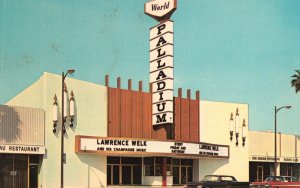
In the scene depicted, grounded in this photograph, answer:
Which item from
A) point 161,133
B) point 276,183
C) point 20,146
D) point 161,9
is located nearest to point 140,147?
point 161,133

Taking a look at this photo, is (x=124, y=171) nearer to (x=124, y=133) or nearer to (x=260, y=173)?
(x=124, y=133)

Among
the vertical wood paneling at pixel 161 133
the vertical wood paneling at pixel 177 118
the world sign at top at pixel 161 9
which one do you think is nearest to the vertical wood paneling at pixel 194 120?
the vertical wood paneling at pixel 177 118

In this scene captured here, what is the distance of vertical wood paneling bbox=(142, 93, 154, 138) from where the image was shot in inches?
1946

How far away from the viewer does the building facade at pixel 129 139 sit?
41.6 m

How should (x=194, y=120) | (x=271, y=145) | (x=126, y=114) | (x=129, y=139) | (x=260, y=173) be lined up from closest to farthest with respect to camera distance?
(x=129, y=139), (x=126, y=114), (x=194, y=120), (x=271, y=145), (x=260, y=173)

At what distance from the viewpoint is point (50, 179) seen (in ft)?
133

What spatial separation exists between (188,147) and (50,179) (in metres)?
15.0

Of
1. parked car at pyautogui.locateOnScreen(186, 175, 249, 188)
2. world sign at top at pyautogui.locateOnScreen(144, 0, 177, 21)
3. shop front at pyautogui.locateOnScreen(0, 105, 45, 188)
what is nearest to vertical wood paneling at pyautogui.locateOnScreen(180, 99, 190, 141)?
world sign at top at pyautogui.locateOnScreen(144, 0, 177, 21)

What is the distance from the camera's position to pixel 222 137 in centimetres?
5622

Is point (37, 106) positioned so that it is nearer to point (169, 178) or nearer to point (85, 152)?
point (85, 152)

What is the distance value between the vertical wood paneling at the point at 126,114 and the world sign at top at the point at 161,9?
8021 mm

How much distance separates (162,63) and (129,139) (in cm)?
817

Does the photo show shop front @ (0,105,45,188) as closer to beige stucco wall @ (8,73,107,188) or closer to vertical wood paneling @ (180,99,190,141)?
beige stucco wall @ (8,73,107,188)

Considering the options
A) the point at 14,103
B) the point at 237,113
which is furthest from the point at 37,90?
the point at 237,113
